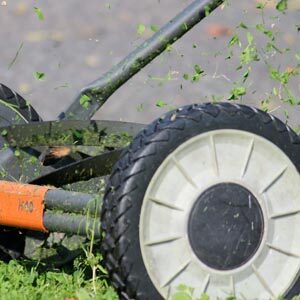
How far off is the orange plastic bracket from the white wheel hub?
407 millimetres

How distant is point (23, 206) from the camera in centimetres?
383

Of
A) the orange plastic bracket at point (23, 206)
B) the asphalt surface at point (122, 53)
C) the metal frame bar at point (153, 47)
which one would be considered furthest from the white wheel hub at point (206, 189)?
the asphalt surface at point (122, 53)

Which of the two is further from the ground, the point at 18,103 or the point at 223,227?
the point at 18,103

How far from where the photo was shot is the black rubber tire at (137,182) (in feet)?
11.5

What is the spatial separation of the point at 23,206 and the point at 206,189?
1.91 feet

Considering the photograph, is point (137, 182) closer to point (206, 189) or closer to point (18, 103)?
point (206, 189)

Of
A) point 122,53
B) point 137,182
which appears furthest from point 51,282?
point 122,53

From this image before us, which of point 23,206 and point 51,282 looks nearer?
point 23,206

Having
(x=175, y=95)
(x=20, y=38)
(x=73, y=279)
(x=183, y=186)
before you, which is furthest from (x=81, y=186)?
(x=20, y=38)

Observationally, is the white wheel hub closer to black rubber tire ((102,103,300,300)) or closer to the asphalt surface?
black rubber tire ((102,103,300,300))

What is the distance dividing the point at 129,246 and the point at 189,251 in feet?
0.59

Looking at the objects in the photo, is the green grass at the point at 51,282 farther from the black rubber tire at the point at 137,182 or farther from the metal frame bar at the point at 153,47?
the metal frame bar at the point at 153,47

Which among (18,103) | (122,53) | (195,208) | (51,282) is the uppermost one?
(122,53)

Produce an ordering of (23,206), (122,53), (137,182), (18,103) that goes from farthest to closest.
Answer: (122,53) → (18,103) → (23,206) → (137,182)
